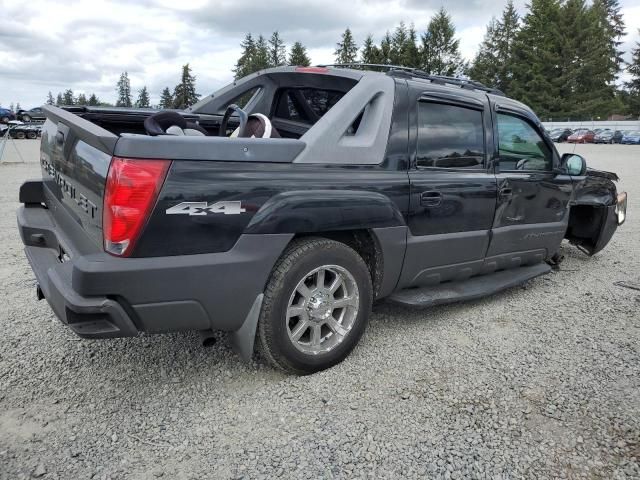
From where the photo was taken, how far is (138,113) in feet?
13.9

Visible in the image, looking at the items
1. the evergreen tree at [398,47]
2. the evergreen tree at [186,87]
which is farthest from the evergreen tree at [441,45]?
the evergreen tree at [186,87]

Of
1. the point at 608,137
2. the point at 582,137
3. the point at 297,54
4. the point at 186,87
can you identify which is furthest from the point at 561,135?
the point at 186,87

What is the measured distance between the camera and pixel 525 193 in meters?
4.25

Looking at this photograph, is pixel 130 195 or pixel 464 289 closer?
pixel 130 195

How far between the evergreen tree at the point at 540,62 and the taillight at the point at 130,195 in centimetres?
6653

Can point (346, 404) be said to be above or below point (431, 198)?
below

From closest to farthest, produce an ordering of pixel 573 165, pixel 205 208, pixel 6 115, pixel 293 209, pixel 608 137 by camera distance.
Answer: pixel 205 208 < pixel 293 209 < pixel 573 165 < pixel 6 115 < pixel 608 137

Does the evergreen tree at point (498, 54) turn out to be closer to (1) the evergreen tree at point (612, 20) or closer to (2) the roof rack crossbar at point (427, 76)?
(1) the evergreen tree at point (612, 20)

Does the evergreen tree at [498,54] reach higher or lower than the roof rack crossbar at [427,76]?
higher

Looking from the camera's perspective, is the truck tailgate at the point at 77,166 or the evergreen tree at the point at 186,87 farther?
the evergreen tree at the point at 186,87

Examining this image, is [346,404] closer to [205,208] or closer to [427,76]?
[205,208]

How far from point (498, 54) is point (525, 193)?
7489cm

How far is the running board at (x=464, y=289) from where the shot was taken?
3.53m

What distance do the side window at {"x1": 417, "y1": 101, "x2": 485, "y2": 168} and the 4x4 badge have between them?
1.43 metres
